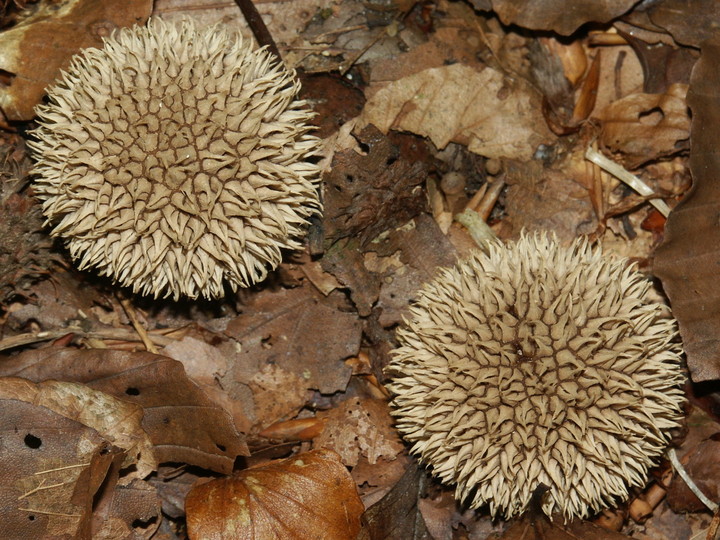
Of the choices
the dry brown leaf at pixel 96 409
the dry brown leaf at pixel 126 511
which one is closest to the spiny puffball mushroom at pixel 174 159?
the dry brown leaf at pixel 96 409

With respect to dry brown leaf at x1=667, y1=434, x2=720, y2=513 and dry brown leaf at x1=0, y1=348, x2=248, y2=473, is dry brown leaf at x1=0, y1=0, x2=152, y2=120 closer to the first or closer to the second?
dry brown leaf at x1=0, y1=348, x2=248, y2=473

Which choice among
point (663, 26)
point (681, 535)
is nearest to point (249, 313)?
point (681, 535)

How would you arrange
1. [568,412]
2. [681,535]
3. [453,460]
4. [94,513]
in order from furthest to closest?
1. [681,535]
2. [94,513]
3. [453,460]
4. [568,412]

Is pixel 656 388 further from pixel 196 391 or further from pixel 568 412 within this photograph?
pixel 196 391

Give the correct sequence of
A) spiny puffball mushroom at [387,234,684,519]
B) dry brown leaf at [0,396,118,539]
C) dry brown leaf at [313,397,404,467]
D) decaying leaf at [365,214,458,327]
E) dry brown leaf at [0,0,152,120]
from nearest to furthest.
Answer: spiny puffball mushroom at [387,234,684,519], dry brown leaf at [0,396,118,539], dry brown leaf at [0,0,152,120], dry brown leaf at [313,397,404,467], decaying leaf at [365,214,458,327]

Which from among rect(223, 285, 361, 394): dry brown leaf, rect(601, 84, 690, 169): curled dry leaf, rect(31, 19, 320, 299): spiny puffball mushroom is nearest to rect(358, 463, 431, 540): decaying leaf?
rect(223, 285, 361, 394): dry brown leaf

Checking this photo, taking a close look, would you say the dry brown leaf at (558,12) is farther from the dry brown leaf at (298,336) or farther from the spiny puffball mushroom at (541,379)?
the dry brown leaf at (298,336)
